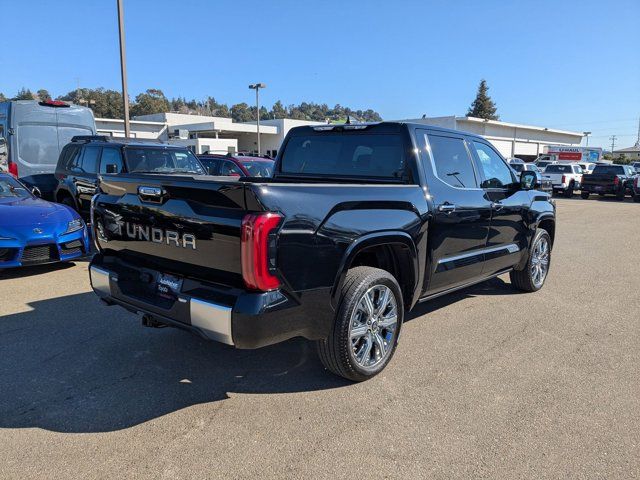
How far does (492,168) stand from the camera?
17.3 ft

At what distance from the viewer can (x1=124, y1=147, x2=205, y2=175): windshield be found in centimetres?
878

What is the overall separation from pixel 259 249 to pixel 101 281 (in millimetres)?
1654

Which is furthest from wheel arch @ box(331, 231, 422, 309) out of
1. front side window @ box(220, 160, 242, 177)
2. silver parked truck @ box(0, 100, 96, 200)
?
silver parked truck @ box(0, 100, 96, 200)

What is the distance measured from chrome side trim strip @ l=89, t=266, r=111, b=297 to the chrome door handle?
2.74m

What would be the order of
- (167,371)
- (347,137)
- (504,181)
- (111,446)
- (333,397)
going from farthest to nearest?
(504,181) < (347,137) < (167,371) < (333,397) < (111,446)

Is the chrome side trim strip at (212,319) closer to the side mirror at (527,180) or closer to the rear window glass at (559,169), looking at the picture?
the side mirror at (527,180)

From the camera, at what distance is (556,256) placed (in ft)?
29.2

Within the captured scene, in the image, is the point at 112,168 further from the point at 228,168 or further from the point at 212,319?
the point at 212,319

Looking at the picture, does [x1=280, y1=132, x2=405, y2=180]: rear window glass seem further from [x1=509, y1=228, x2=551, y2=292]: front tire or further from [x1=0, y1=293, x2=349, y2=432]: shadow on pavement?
[x1=509, y1=228, x2=551, y2=292]: front tire

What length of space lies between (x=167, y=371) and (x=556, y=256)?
25.0 ft

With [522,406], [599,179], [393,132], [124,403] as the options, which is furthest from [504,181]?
[599,179]

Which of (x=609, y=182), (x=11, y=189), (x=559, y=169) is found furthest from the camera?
(x=559, y=169)

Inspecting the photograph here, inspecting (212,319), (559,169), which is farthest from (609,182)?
(212,319)

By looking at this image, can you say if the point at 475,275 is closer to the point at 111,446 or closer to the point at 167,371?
the point at 167,371
